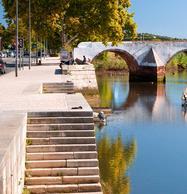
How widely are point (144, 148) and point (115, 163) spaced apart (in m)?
4.23

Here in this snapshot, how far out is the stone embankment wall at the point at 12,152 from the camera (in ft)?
34.1

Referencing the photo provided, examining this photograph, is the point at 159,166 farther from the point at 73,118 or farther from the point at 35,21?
the point at 35,21

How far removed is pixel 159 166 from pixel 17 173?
12039 millimetres

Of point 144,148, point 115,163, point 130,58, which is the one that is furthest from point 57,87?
point 130,58

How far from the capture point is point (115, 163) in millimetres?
23531

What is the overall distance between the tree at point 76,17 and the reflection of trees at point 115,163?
27276 millimetres

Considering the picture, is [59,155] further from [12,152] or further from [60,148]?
[12,152]

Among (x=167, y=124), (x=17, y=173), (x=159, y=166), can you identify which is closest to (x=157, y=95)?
(x=167, y=124)

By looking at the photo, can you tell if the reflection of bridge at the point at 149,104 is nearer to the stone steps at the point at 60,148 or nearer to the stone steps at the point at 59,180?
the stone steps at the point at 60,148

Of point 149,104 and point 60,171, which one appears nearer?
point 60,171

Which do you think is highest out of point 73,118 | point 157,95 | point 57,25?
point 57,25

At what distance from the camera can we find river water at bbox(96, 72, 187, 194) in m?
20.6

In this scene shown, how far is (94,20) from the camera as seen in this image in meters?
55.5

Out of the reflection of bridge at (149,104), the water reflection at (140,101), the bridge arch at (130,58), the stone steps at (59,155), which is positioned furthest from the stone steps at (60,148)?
the bridge arch at (130,58)
